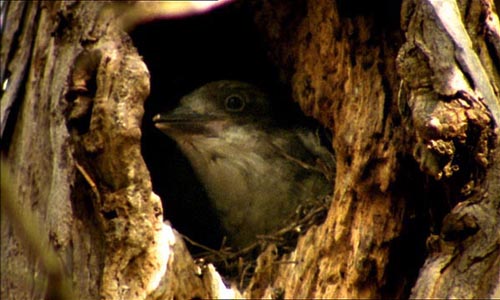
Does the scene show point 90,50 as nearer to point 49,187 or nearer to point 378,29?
point 49,187

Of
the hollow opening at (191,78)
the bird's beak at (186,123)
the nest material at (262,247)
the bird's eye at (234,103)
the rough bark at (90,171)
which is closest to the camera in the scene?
the rough bark at (90,171)

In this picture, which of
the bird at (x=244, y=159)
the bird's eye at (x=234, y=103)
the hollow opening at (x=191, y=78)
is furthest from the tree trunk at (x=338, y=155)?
the bird's eye at (x=234, y=103)

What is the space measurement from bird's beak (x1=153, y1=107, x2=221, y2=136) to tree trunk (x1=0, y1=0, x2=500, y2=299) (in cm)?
82

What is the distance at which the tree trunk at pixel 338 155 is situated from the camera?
3068mm

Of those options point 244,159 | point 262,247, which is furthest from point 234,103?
point 262,247

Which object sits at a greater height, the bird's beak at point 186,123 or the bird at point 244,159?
the bird's beak at point 186,123

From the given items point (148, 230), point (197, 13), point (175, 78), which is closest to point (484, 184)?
point (148, 230)

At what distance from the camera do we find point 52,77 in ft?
14.2

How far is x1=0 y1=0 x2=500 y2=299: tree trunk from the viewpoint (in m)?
3.07

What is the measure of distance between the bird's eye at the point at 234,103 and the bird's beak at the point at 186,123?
0.18m

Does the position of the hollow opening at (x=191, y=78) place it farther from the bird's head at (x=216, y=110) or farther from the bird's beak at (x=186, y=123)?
the bird's beak at (x=186, y=123)

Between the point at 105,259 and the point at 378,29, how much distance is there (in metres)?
1.58

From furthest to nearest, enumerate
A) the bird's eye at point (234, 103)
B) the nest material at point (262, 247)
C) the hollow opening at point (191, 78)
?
the bird's eye at point (234, 103) → the hollow opening at point (191, 78) → the nest material at point (262, 247)

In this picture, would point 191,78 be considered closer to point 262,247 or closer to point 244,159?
point 244,159
